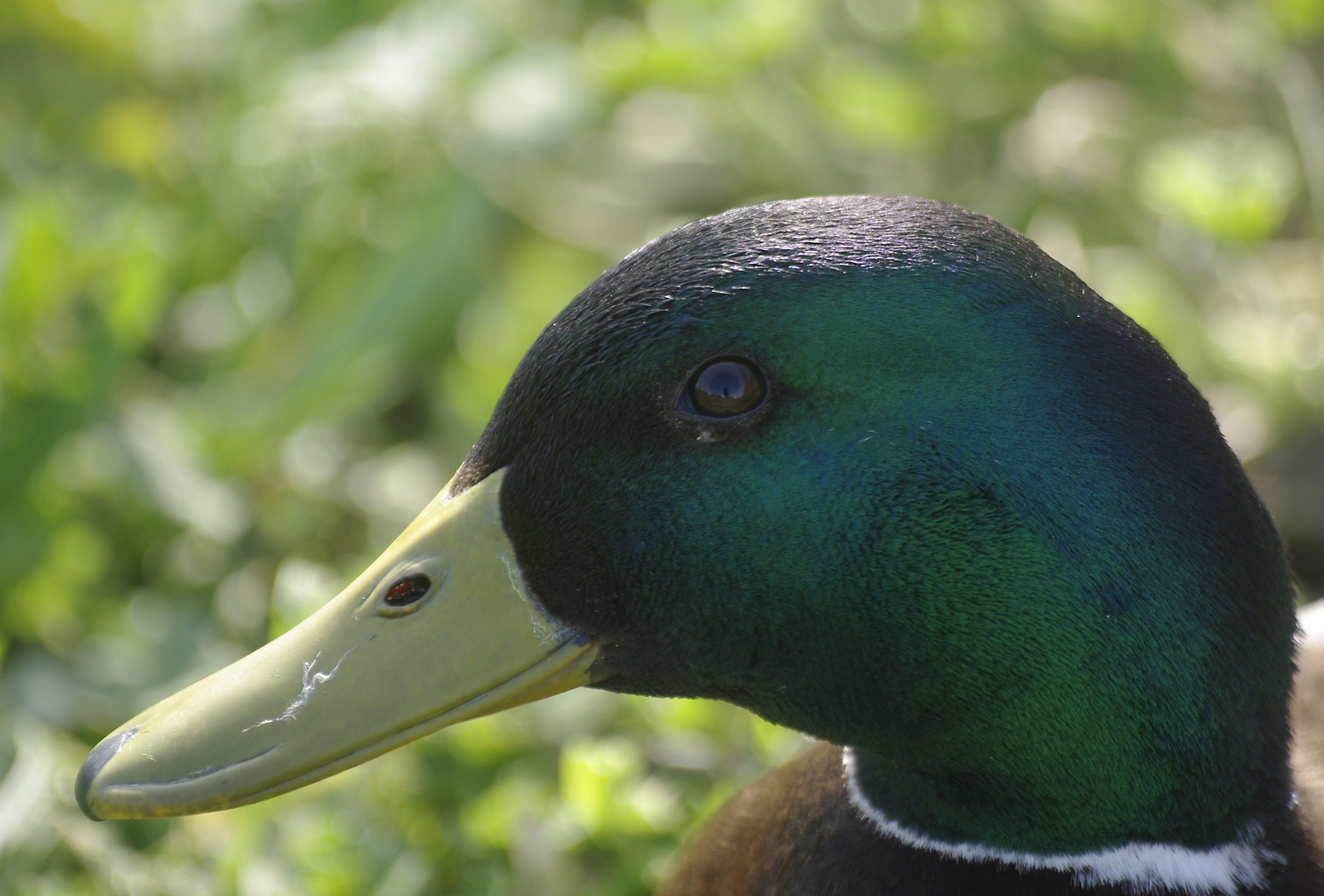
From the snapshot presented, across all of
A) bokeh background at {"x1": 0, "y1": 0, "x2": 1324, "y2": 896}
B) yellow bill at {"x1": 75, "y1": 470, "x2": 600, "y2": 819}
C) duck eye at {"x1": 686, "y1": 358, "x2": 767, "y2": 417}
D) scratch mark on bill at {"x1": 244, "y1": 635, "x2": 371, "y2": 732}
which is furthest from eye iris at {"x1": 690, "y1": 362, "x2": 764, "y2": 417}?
bokeh background at {"x1": 0, "y1": 0, "x2": 1324, "y2": 896}

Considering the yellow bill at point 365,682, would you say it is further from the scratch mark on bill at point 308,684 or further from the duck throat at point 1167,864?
the duck throat at point 1167,864

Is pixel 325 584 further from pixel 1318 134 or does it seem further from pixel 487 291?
pixel 1318 134

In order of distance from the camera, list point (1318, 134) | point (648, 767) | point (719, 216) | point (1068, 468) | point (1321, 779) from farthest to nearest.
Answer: point (1318, 134) < point (648, 767) < point (1321, 779) < point (719, 216) < point (1068, 468)

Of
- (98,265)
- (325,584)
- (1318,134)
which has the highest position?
(98,265)

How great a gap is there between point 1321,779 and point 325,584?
3.54 feet

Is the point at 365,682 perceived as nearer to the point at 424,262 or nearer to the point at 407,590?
the point at 407,590

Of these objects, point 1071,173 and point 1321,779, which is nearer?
point 1321,779

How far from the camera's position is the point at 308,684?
1.10 m

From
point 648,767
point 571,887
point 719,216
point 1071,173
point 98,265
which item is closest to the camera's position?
point 719,216

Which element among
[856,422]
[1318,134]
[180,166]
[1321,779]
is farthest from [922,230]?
[180,166]

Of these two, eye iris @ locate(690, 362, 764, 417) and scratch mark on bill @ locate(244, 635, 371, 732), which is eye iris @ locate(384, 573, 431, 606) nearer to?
scratch mark on bill @ locate(244, 635, 371, 732)

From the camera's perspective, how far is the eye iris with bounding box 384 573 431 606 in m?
1.12

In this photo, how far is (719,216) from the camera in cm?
112

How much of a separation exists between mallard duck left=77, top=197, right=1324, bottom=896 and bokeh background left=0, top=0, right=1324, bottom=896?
1.73ft
